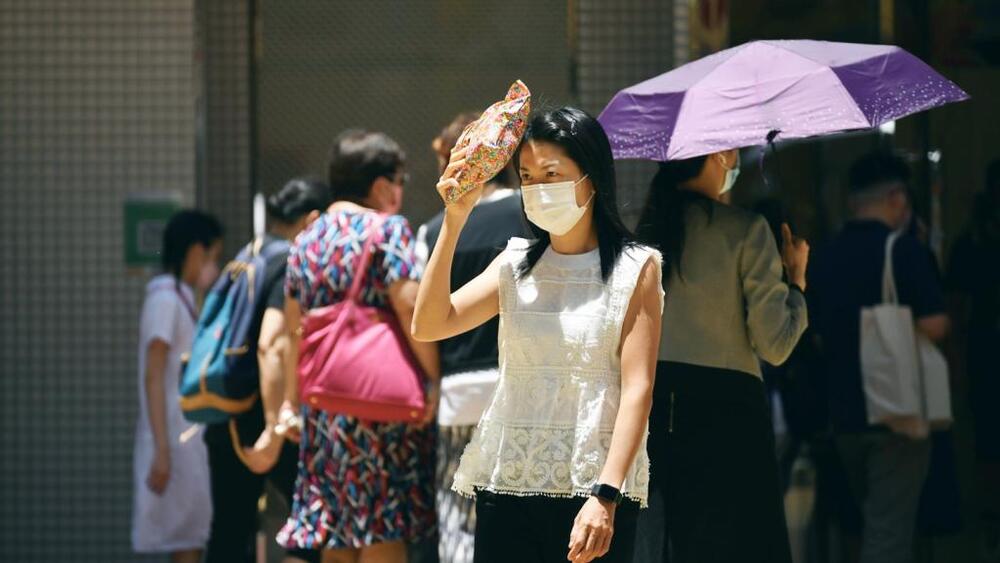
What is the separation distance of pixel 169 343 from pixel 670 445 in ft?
9.77

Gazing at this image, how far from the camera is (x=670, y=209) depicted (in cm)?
463

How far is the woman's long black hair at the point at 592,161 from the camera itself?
3.83 metres

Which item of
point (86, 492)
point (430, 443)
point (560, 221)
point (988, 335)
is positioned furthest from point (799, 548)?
point (560, 221)

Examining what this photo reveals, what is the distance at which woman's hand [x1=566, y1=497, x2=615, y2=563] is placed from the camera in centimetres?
357

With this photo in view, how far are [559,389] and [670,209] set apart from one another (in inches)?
41.0

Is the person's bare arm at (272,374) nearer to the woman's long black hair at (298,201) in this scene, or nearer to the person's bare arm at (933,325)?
the woman's long black hair at (298,201)

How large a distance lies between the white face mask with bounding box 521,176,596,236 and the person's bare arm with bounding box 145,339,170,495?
333 centimetres

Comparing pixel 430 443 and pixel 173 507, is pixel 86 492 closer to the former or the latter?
pixel 173 507

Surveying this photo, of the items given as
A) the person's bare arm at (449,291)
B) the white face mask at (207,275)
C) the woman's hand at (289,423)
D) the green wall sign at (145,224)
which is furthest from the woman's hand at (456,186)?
the green wall sign at (145,224)

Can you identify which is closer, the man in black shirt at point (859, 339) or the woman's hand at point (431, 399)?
the woman's hand at point (431, 399)

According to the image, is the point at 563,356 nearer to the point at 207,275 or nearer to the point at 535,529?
the point at 535,529

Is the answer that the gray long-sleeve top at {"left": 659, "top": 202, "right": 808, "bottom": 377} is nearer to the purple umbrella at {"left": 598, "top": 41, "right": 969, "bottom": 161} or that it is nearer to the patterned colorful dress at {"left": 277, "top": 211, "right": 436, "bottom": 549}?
the purple umbrella at {"left": 598, "top": 41, "right": 969, "bottom": 161}

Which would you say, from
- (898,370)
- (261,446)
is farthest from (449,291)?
(898,370)

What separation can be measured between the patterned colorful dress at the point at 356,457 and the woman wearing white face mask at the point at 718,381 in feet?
3.47
